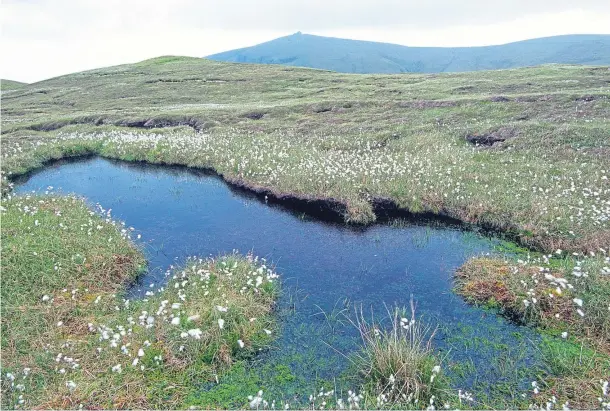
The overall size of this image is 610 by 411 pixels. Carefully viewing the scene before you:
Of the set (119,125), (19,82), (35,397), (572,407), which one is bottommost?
(572,407)

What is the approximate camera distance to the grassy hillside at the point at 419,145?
1522 centimetres

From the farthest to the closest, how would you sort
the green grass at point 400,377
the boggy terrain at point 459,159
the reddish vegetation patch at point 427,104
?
the reddish vegetation patch at point 427,104
the boggy terrain at point 459,159
the green grass at point 400,377

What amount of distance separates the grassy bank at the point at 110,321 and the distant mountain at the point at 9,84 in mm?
75769

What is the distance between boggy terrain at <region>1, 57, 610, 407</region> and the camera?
33.3 ft

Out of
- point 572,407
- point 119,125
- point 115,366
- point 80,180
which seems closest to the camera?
point 572,407

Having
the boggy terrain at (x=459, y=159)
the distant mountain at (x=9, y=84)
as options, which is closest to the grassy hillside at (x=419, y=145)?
the boggy terrain at (x=459, y=159)

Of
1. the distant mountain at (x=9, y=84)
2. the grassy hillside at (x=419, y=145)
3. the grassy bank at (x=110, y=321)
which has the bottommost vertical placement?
the grassy bank at (x=110, y=321)

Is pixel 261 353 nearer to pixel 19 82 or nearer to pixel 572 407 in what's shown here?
pixel 572 407

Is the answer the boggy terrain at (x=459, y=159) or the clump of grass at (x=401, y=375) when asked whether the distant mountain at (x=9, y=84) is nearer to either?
the boggy terrain at (x=459, y=159)

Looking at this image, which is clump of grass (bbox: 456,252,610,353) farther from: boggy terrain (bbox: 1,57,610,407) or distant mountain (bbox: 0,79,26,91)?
distant mountain (bbox: 0,79,26,91)

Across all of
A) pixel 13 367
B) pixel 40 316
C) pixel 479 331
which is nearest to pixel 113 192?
pixel 40 316

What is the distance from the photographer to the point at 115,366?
317 inches

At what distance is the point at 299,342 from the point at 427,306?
3.48 m

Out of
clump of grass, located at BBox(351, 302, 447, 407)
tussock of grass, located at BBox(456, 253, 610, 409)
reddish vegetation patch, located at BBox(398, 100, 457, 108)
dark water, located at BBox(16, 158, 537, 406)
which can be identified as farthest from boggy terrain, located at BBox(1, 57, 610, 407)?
clump of grass, located at BBox(351, 302, 447, 407)
